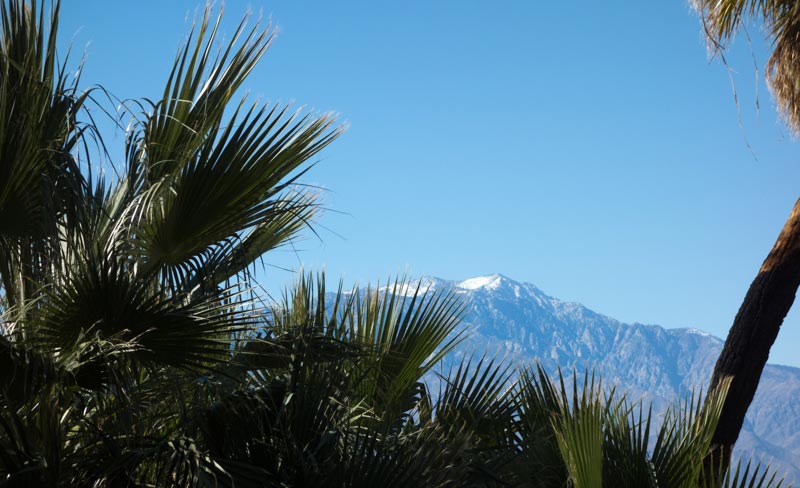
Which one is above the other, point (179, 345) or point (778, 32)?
point (778, 32)

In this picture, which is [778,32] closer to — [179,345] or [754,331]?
[754,331]

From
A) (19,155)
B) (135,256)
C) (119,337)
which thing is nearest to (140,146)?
(135,256)

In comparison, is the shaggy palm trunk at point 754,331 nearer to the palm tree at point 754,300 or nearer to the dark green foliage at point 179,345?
the palm tree at point 754,300

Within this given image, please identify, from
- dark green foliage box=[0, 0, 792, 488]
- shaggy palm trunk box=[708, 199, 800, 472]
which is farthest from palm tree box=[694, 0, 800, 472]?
dark green foliage box=[0, 0, 792, 488]

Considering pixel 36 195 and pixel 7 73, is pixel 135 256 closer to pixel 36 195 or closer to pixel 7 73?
pixel 36 195

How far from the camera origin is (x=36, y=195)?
3.45m

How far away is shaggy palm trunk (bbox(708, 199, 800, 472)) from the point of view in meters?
6.31

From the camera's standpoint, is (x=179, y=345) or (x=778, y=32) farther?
(x=778, y=32)

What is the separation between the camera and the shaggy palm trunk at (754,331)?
631 cm

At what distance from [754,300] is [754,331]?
0.77 feet

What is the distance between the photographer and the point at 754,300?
21.3 feet

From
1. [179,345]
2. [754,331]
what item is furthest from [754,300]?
[179,345]

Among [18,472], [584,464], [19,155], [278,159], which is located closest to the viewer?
[18,472]

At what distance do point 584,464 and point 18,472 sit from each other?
2094mm
